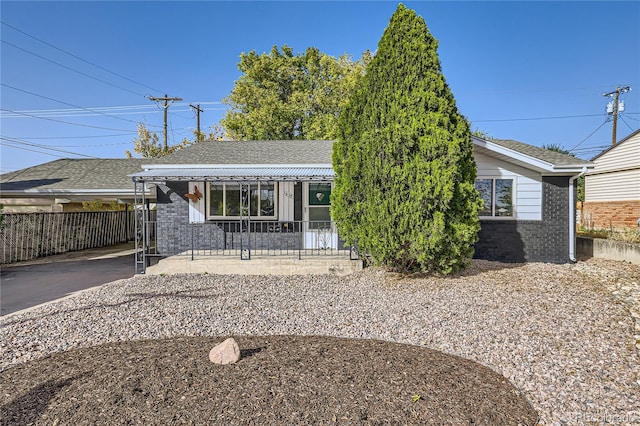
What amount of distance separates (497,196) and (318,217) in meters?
5.38

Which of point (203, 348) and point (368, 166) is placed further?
point (368, 166)

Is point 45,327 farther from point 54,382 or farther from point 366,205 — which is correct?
point 366,205

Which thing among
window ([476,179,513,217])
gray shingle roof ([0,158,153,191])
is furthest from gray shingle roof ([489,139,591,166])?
gray shingle roof ([0,158,153,191])

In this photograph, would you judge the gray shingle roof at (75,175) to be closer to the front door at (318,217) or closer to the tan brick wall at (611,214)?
the front door at (318,217)

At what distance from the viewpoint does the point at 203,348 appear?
410 cm

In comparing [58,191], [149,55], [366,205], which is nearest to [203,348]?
[366,205]

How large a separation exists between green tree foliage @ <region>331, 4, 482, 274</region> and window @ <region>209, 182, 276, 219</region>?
11.5ft

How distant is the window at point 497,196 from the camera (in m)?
9.87

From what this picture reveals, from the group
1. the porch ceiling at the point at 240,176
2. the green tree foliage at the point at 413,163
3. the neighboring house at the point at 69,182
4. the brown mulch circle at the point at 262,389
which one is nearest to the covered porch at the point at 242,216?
the porch ceiling at the point at 240,176

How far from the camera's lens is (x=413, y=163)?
7.29 metres

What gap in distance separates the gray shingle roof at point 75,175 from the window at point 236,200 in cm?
421

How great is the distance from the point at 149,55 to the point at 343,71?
1259 centimetres

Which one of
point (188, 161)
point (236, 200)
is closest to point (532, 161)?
point (236, 200)

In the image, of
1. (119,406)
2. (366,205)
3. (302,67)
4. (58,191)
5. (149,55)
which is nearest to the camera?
(119,406)
